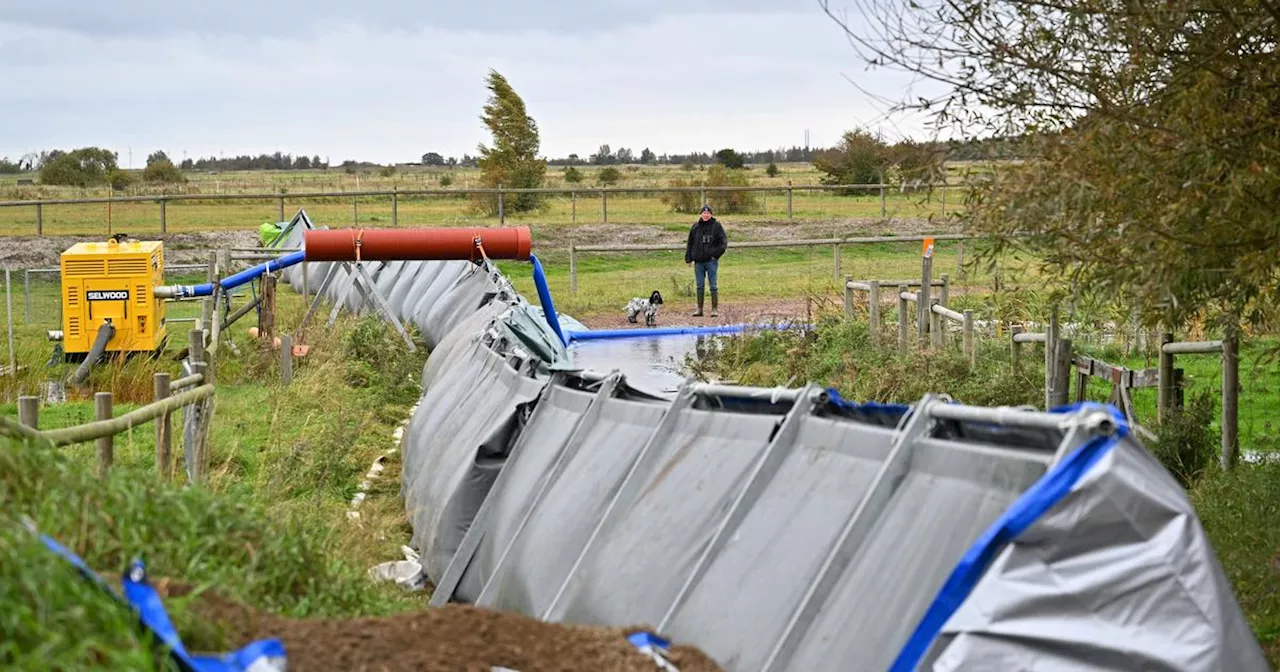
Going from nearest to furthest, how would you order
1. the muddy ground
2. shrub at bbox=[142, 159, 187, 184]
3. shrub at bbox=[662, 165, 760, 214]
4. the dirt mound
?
the dirt mound, the muddy ground, shrub at bbox=[662, 165, 760, 214], shrub at bbox=[142, 159, 187, 184]

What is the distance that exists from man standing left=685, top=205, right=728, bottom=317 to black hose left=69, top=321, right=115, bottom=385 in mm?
9927

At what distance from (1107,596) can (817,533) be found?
51.0 inches

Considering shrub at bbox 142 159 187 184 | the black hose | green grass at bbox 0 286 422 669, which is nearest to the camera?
green grass at bbox 0 286 422 669

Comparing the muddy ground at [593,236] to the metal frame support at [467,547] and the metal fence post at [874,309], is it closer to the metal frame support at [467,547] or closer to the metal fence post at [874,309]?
the metal fence post at [874,309]

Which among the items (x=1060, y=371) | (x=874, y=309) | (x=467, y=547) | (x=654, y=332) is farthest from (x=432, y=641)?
(x=654, y=332)

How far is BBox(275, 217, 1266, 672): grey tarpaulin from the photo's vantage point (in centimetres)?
439

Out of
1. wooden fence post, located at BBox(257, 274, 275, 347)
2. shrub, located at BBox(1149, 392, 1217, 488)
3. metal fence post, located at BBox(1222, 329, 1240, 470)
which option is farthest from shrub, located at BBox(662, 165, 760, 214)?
metal fence post, located at BBox(1222, 329, 1240, 470)

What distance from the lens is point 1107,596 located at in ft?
14.4

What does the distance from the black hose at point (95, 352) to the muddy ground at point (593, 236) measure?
51.6 feet

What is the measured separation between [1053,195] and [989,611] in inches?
144

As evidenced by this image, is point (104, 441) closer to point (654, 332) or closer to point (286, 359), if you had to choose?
point (286, 359)

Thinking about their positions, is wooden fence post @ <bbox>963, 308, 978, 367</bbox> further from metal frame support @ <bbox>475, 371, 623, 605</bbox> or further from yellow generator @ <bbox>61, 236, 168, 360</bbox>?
yellow generator @ <bbox>61, 236, 168, 360</bbox>

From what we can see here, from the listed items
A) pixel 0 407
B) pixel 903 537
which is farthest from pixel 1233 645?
pixel 0 407

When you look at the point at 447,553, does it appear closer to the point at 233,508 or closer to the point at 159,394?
the point at 159,394
